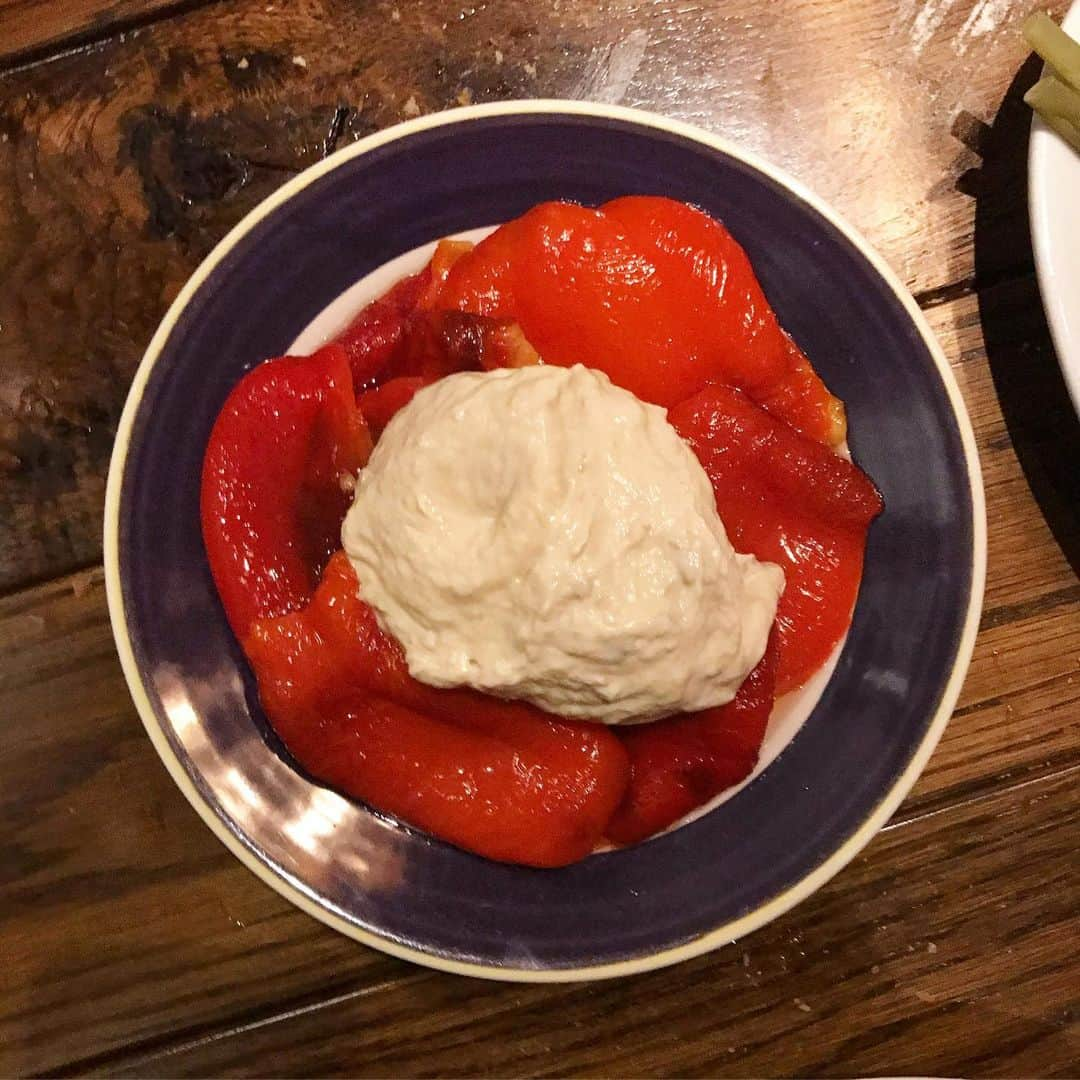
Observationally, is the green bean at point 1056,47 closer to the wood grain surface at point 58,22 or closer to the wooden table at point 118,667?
the wooden table at point 118,667

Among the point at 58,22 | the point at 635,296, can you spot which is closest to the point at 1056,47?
the point at 635,296

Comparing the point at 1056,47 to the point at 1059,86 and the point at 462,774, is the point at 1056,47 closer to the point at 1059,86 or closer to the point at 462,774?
the point at 1059,86

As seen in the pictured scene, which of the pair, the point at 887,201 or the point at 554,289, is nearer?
the point at 554,289

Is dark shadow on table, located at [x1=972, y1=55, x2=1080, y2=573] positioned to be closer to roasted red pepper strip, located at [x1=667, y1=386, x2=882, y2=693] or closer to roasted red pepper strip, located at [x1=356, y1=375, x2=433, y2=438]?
roasted red pepper strip, located at [x1=667, y1=386, x2=882, y2=693]

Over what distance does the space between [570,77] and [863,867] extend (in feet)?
3.36

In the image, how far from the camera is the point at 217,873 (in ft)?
3.46

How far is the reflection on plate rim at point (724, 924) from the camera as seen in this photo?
0.92 meters

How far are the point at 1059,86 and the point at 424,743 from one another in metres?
0.98

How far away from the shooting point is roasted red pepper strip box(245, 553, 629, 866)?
2.96 feet

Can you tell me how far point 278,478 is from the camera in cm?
96

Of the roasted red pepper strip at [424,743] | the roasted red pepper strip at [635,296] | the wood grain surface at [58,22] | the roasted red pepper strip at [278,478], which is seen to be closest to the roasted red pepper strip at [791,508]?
the roasted red pepper strip at [635,296]

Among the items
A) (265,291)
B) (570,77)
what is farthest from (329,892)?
(570,77)

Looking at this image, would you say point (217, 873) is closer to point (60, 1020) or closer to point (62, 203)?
point (60, 1020)

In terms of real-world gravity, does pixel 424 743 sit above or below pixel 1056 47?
below
